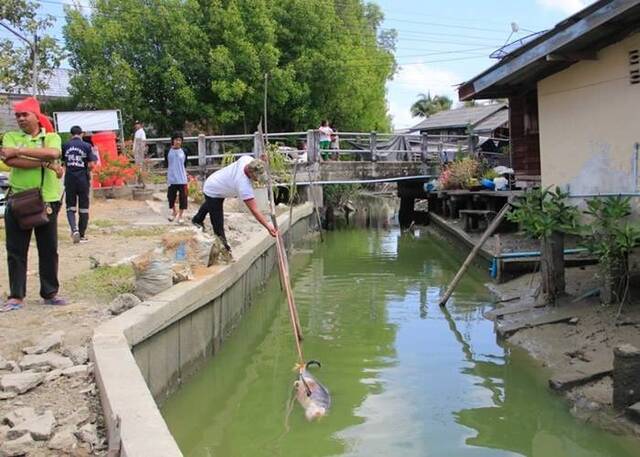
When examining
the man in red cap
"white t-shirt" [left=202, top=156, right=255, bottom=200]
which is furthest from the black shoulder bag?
"white t-shirt" [left=202, top=156, right=255, bottom=200]

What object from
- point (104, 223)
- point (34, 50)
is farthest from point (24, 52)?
point (104, 223)

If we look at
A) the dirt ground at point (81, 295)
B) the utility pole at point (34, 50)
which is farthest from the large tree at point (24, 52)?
the dirt ground at point (81, 295)

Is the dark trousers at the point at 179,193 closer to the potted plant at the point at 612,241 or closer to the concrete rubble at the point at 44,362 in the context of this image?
the potted plant at the point at 612,241

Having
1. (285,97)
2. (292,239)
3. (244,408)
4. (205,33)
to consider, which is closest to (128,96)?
(205,33)

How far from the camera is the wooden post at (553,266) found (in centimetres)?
781

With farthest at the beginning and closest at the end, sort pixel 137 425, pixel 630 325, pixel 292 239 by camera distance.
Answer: pixel 292 239 → pixel 630 325 → pixel 137 425

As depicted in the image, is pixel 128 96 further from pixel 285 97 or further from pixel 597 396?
pixel 597 396

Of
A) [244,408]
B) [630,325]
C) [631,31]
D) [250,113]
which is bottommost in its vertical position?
[244,408]

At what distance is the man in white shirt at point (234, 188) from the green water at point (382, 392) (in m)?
1.51

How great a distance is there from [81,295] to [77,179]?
12.5ft

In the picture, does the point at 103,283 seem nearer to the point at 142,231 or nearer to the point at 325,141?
the point at 142,231

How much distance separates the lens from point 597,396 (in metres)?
5.38

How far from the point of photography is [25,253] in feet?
18.3

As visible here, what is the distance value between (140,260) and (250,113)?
683 inches
